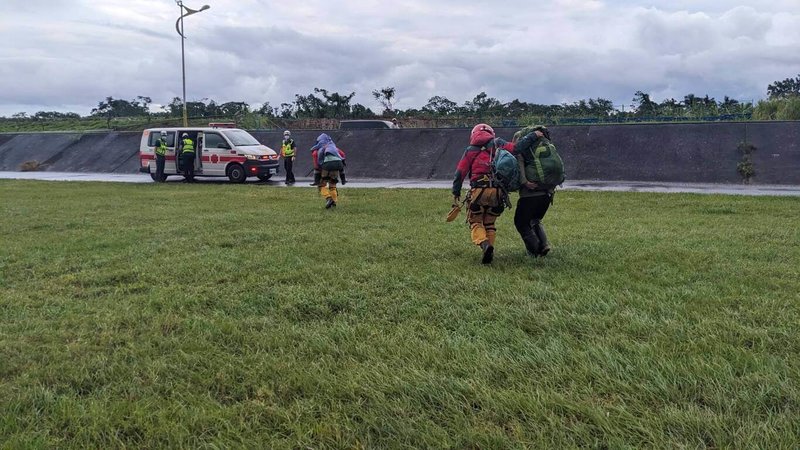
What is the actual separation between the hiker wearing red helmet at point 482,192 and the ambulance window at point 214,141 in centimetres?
1473

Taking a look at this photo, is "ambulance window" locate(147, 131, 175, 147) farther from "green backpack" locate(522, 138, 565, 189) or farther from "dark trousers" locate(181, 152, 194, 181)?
"green backpack" locate(522, 138, 565, 189)

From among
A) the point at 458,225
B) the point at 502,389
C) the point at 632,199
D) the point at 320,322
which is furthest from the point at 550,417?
the point at 632,199

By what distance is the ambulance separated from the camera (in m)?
19.1

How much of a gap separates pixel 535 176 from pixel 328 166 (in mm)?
5453

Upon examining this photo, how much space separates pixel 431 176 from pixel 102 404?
17.6m

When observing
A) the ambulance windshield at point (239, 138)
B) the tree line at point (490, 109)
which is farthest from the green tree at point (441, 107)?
the ambulance windshield at point (239, 138)

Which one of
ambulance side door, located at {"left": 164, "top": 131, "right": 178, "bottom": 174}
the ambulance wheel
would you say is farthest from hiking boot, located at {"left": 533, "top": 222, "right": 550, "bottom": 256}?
ambulance side door, located at {"left": 164, "top": 131, "right": 178, "bottom": 174}

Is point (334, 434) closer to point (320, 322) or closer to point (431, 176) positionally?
point (320, 322)

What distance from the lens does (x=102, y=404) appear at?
3012mm

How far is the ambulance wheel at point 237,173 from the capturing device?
1914 centimetres

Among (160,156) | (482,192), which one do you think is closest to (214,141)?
(160,156)

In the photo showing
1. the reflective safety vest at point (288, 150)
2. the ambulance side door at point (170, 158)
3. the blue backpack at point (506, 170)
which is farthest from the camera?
the ambulance side door at point (170, 158)

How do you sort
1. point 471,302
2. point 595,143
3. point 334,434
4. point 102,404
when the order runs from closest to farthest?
point 334,434, point 102,404, point 471,302, point 595,143

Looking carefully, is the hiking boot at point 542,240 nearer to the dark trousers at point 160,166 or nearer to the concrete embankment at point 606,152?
the concrete embankment at point 606,152
